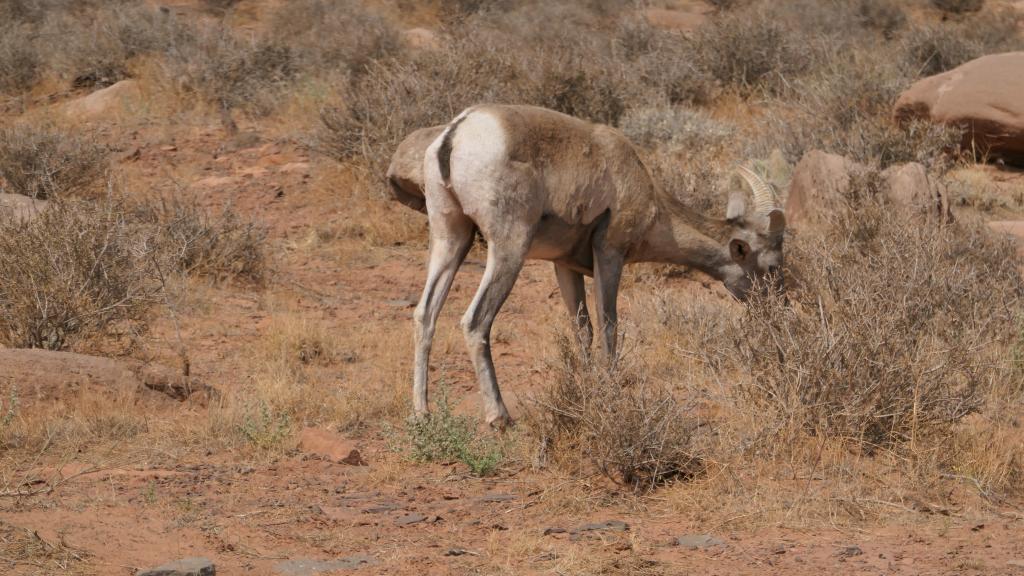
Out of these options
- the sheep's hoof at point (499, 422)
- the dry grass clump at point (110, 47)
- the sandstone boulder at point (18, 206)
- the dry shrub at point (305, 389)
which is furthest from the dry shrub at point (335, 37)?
the sheep's hoof at point (499, 422)

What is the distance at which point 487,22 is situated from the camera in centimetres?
2528

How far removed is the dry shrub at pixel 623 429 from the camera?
605 cm

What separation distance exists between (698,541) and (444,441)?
1.79 metres

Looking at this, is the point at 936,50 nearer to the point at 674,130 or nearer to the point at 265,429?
the point at 674,130

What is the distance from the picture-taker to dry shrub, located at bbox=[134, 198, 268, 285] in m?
10.8

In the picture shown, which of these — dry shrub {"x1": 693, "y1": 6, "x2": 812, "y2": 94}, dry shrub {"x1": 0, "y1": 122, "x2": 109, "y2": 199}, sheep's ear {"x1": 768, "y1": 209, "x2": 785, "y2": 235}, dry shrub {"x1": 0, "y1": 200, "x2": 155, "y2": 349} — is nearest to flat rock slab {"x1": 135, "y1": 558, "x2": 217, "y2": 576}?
dry shrub {"x1": 0, "y1": 200, "x2": 155, "y2": 349}

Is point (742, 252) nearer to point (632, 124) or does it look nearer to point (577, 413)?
point (577, 413)

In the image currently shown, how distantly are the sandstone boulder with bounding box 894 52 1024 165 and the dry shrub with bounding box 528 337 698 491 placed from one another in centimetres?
906

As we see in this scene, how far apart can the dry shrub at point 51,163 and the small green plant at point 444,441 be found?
6.95 metres

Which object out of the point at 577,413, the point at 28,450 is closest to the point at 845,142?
the point at 577,413

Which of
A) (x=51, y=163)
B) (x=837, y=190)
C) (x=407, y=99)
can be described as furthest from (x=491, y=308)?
(x=51, y=163)

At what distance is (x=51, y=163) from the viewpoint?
1225cm

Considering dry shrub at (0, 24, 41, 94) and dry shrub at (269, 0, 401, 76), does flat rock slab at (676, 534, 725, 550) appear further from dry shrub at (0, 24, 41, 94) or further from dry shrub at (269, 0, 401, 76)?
dry shrub at (0, 24, 41, 94)

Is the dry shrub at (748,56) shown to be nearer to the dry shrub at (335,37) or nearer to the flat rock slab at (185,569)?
the dry shrub at (335,37)
